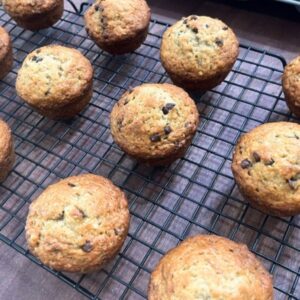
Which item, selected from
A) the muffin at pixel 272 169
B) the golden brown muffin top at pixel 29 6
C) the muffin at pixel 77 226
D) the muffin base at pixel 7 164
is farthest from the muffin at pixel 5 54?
the muffin at pixel 272 169

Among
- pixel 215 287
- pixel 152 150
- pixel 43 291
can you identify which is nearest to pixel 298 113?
pixel 152 150

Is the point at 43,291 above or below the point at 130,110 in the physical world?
below

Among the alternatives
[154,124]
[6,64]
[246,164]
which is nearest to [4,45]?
[6,64]

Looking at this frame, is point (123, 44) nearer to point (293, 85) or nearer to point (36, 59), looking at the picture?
point (36, 59)

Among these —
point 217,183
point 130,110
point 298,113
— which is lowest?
point 217,183

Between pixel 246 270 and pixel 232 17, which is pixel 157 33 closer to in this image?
pixel 232 17
